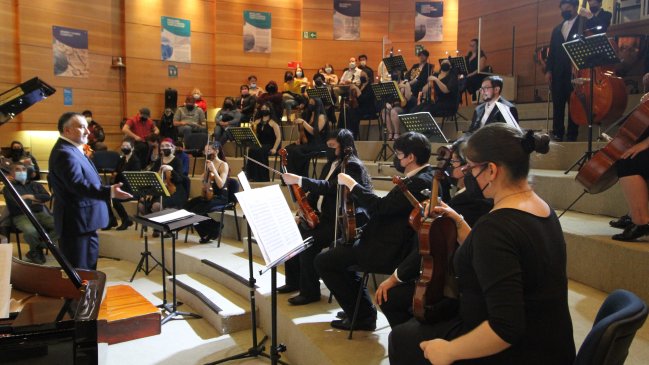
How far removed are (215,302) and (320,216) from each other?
1.21m


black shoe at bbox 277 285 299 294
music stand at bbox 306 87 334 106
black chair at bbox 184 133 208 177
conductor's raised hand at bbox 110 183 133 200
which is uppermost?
music stand at bbox 306 87 334 106

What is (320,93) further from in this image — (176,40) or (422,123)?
(176,40)

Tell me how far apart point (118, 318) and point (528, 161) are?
349 centimetres

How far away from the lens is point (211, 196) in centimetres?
646

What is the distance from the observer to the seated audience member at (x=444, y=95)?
23.8ft

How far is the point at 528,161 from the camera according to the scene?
64.4 inches

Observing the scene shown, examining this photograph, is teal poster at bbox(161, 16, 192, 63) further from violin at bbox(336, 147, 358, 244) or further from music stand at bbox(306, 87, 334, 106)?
violin at bbox(336, 147, 358, 244)

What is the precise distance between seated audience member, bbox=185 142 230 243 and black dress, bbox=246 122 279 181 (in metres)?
1.31

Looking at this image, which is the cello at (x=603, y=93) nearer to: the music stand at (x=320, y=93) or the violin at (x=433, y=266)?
the music stand at (x=320, y=93)

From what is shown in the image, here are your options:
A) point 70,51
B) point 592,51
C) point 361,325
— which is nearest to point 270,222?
point 361,325

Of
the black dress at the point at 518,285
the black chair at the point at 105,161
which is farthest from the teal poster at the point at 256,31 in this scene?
the black dress at the point at 518,285

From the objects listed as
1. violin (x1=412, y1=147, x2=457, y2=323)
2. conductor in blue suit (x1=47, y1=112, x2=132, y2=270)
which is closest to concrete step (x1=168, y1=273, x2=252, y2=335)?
conductor in blue suit (x1=47, y1=112, x2=132, y2=270)

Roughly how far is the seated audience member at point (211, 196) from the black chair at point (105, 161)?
2.66m

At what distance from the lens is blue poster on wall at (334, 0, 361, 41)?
13102 mm
